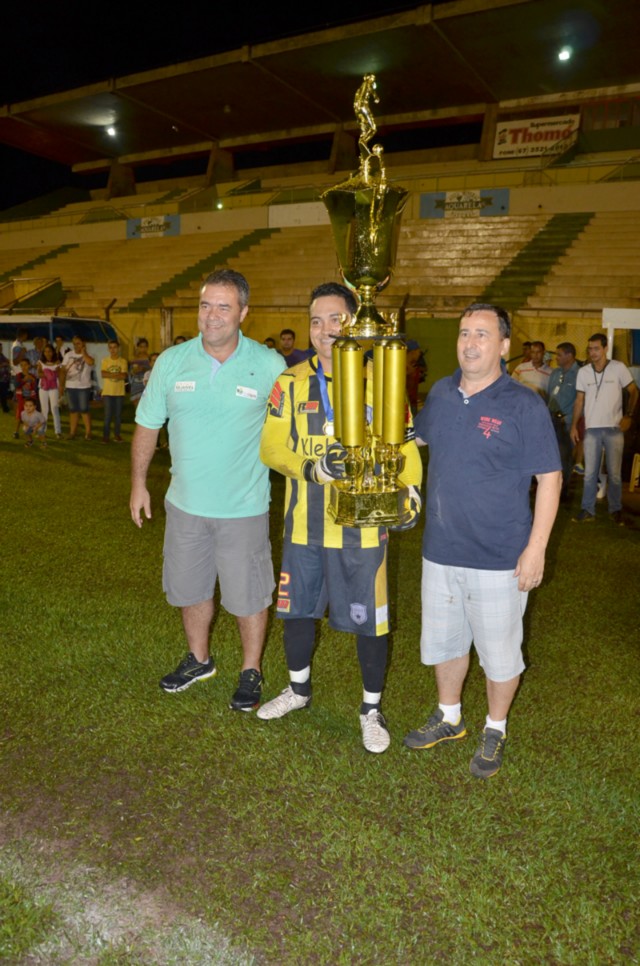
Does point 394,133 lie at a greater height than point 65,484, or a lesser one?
greater

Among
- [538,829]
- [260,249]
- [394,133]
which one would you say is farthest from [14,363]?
[394,133]

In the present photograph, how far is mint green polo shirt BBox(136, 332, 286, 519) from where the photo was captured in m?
3.43

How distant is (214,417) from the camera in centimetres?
344

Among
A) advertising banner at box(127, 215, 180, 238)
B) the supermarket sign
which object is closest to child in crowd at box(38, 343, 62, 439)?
advertising banner at box(127, 215, 180, 238)

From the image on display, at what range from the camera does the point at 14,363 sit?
601 inches

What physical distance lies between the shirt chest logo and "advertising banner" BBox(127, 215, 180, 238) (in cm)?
2820

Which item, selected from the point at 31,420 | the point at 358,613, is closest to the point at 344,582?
the point at 358,613

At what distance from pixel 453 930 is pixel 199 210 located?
2930 cm

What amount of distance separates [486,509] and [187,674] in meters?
1.93

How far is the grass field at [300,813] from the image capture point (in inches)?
89.5

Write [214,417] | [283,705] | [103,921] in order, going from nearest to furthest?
[103,921]
[214,417]
[283,705]

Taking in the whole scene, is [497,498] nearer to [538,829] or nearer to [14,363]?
[538,829]

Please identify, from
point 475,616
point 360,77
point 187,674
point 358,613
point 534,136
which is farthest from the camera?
point 534,136

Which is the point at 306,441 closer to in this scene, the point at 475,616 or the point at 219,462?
the point at 219,462
